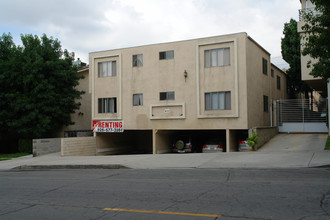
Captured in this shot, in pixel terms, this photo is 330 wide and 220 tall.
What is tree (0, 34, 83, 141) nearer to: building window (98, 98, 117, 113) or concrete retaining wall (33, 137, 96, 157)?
concrete retaining wall (33, 137, 96, 157)

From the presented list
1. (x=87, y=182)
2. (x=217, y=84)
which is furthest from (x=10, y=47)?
(x=87, y=182)

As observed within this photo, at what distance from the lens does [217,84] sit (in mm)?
21891

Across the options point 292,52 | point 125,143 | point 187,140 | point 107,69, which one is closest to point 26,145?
point 125,143

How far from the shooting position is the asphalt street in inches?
252

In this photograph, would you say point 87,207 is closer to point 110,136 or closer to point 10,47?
point 110,136

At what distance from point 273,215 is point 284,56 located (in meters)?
28.2

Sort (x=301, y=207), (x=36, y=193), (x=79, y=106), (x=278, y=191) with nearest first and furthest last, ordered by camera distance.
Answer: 1. (x=301, y=207)
2. (x=278, y=191)
3. (x=36, y=193)
4. (x=79, y=106)

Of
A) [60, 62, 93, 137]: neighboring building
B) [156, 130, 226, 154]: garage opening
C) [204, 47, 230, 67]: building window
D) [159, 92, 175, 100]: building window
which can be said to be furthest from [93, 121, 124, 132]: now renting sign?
[204, 47, 230, 67]: building window

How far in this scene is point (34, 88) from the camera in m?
25.3

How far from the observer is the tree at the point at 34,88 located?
25125 mm

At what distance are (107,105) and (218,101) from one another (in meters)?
8.59

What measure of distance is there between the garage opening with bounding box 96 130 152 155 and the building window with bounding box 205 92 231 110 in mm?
9047

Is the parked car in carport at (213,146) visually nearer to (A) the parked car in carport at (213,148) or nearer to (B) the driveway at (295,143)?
A: (A) the parked car in carport at (213,148)

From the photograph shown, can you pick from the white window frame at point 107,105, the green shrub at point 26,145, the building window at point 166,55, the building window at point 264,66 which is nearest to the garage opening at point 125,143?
the white window frame at point 107,105
